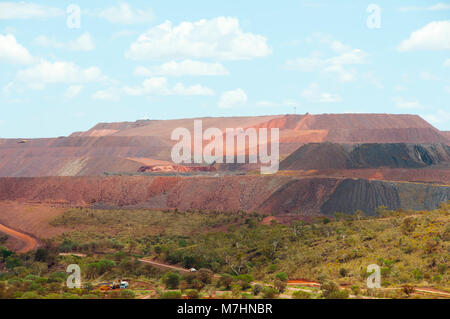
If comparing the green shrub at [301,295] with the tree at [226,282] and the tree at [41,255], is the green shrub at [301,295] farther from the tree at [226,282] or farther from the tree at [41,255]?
the tree at [41,255]

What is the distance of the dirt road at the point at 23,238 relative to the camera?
65387mm

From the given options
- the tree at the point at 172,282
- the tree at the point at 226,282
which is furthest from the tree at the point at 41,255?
the tree at the point at 226,282

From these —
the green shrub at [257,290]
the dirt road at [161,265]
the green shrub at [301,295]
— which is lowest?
the dirt road at [161,265]

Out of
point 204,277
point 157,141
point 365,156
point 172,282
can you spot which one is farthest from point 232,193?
point 157,141

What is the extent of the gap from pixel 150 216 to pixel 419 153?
5039 centimetres

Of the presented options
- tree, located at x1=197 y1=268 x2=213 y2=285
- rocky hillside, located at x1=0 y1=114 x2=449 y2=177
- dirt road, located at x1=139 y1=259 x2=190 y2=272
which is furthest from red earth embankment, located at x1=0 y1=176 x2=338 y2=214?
tree, located at x1=197 y1=268 x2=213 y2=285

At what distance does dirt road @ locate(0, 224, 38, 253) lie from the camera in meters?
65.4
